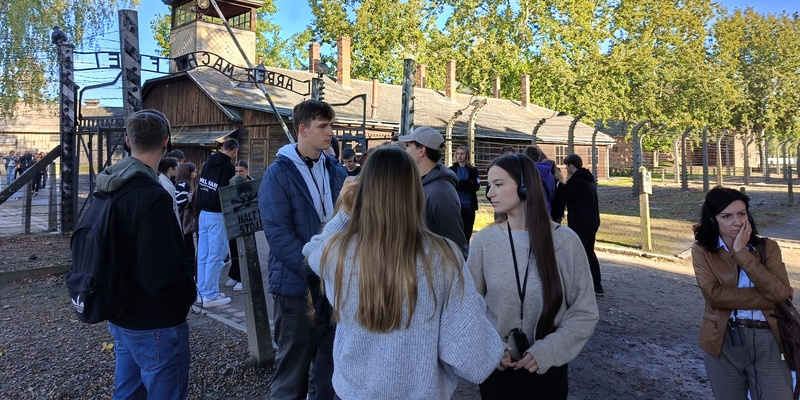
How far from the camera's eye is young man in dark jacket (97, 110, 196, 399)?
253cm

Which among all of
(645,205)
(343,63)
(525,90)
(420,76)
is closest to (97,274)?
(645,205)

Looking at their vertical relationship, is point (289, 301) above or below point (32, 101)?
below

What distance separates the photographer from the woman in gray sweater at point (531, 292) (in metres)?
2.42

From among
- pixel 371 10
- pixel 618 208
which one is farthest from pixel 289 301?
pixel 371 10

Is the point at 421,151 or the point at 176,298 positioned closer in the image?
the point at 176,298

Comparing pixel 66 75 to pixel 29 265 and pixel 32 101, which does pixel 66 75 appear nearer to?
pixel 29 265

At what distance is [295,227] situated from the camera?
10.6 ft

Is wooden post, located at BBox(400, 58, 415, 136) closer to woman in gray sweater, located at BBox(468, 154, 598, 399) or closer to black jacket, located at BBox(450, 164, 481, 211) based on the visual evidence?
black jacket, located at BBox(450, 164, 481, 211)

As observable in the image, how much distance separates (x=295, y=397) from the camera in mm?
3385

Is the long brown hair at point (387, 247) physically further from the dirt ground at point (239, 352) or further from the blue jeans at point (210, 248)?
the blue jeans at point (210, 248)

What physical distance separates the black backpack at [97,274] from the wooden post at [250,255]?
1.69 m

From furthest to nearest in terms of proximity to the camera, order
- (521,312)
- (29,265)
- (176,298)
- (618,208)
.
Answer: (618,208)
(29,265)
(176,298)
(521,312)

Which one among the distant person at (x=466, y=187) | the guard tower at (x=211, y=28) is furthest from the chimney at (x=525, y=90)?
the distant person at (x=466, y=187)

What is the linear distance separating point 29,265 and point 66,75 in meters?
3.86
